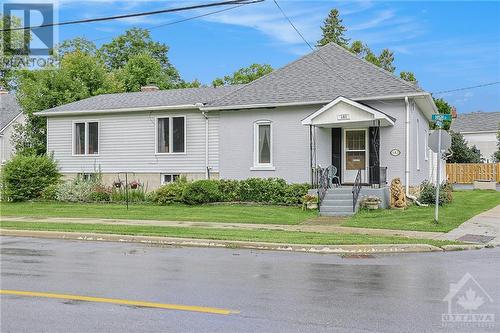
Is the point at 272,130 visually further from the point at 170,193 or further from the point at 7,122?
the point at 7,122

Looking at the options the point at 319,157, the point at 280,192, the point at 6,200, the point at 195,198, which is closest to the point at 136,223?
the point at 195,198

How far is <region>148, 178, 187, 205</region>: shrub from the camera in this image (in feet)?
74.2

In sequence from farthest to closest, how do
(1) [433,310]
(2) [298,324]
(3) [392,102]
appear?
(3) [392,102]
(1) [433,310]
(2) [298,324]

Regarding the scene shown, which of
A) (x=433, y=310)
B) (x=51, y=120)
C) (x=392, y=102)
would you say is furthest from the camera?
(x=51, y=120)

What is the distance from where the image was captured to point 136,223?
17.5 m

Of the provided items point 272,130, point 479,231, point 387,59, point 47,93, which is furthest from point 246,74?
point 479,231

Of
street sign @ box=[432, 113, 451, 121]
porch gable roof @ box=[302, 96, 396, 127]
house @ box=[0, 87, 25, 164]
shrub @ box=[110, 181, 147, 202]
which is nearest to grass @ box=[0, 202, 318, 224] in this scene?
shrub @ box=[110, 181, 147, 202]

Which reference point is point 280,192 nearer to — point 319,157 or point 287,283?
point 319,157

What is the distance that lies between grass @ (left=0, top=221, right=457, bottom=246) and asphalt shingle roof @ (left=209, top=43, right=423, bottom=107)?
8.46 m

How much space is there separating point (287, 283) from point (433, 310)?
8.13ft

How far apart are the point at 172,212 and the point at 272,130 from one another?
5615 mm

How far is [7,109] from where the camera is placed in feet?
139

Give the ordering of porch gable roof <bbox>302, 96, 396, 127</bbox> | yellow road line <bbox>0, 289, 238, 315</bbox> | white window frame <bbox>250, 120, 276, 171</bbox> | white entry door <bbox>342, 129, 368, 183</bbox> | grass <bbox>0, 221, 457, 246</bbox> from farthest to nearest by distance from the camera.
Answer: white window frame <bbox>250, 120, 276, 171</bbox>, white entry door <bbox>342, 129, 368, 183</bbox>, porch gable roof <bbox>302, 96, 396, 127</bbox>, grass <bbox>0, 221, 457, 246</bbox>, yellow road line <bbox>0, 289, 238, 315</bbox>

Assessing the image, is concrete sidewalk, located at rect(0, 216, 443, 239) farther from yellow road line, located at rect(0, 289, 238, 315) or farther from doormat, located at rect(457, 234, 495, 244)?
yellow road line, located at rect(0, 289, 238, 315)
